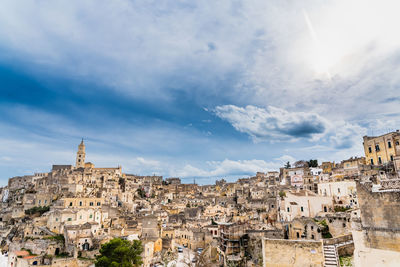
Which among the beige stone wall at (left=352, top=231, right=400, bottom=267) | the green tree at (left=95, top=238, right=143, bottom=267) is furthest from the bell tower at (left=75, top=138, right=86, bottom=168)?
the beige stone wall at (left=352, top=231, right=400, bottom=267)

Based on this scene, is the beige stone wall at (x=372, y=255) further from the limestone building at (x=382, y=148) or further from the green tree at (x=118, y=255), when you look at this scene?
the limestone building at (x=382, y=148)

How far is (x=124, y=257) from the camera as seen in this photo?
96.3ft

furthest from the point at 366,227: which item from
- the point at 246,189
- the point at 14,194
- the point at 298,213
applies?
the point at 14,194

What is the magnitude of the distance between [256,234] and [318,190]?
15.6 meters

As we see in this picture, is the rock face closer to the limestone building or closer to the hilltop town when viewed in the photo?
the hilltop town

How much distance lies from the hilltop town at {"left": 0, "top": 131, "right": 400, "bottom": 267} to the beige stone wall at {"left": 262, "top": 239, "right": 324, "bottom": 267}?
0.05 metres

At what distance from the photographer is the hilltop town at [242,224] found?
1283 centimetres

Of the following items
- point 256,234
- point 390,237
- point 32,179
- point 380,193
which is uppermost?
point 32,179

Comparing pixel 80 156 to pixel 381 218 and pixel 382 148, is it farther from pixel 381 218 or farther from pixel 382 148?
pixel 381 218

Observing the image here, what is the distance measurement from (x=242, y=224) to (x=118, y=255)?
1487 centimetres

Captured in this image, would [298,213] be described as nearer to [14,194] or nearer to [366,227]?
[366,227]

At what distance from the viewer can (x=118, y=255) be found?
29.1 metres

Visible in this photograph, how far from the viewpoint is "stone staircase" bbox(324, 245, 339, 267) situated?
15578 mm

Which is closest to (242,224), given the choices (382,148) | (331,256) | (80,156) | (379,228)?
(331,256)
